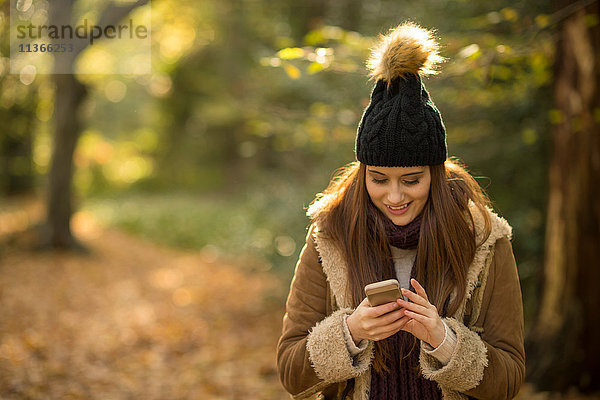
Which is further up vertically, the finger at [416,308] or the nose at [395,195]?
the nose at [395,195]

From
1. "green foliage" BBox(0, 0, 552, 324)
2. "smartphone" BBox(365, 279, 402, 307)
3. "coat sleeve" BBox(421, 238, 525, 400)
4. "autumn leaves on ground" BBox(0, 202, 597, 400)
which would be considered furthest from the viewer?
"autumn leaves on ground" BBox(0, 202, 597, 400)

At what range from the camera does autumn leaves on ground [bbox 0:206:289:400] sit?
4.74m

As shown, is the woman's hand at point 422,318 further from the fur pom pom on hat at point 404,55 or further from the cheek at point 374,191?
the fur pom pom on hat at point 404,55

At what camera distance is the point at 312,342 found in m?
1.79

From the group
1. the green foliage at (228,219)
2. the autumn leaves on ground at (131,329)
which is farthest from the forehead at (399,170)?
the green foliage at (228,219)

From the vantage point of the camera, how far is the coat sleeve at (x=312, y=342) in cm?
176

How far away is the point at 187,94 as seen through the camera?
18969 mm

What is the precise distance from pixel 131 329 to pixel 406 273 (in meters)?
5.29

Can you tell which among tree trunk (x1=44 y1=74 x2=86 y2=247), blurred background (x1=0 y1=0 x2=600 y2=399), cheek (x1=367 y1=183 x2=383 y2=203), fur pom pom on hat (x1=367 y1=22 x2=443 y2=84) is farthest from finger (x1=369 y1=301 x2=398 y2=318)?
tree trunk (x1=44 y1=74 x2=86 y2=247)

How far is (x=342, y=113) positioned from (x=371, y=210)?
2592 millimetres

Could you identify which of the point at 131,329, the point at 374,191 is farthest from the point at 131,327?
the point at 374,191

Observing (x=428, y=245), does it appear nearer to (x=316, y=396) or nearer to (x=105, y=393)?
(x=316, y=396)

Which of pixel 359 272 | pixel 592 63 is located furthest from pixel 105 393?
pixel 592 63

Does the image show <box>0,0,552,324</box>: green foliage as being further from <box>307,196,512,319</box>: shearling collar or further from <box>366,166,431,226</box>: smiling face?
<box>307,196,512,319</box>: shearling collar
